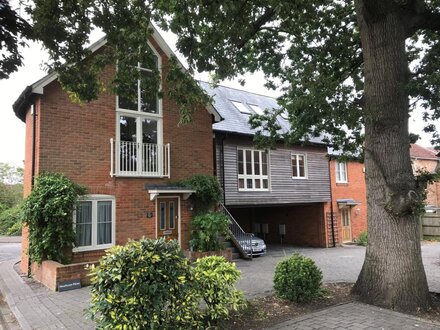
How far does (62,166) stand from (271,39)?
24.4ft

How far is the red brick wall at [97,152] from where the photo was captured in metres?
10.6

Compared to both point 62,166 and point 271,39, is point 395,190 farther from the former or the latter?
point 62,166

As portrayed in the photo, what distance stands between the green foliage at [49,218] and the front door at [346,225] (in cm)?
1615

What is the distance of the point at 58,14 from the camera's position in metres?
6.32

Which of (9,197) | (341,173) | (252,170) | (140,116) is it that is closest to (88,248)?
(140,116)

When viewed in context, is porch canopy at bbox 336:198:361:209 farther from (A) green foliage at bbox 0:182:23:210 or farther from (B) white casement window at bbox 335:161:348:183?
(A) green foliage at bbox 0:182:23:210

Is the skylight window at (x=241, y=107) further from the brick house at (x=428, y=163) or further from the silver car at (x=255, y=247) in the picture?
the brick house at (x=428, y=163)

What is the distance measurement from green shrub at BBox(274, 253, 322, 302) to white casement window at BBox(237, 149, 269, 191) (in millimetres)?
8981

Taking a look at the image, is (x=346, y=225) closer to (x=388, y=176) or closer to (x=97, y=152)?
(x=388, y=176)

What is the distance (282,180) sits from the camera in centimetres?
1762

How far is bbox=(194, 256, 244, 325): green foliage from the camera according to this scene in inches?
211

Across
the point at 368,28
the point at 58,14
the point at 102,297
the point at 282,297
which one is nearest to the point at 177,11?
the point at 58,14

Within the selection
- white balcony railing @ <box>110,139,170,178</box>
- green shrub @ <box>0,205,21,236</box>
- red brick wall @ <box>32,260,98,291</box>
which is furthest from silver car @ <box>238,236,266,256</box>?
green shrub @ <box>0,205,21,236</box>

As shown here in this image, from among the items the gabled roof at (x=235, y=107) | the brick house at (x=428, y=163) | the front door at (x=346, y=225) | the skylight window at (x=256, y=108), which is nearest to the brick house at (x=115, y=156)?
the gabled roof at (x=235, y=107)
